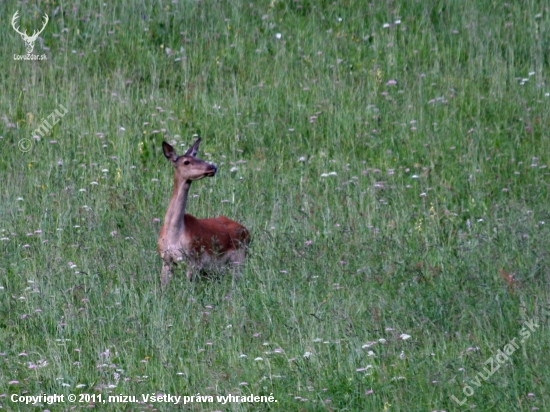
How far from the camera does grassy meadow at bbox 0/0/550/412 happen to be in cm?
598

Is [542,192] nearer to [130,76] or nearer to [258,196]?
[258,196]

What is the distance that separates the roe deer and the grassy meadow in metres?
0.22

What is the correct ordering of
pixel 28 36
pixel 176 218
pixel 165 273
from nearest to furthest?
1. pixel 165 273
2. pixel 176 218
3. pixel 28 36

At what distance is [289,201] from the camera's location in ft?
30.4

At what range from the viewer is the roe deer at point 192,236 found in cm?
796

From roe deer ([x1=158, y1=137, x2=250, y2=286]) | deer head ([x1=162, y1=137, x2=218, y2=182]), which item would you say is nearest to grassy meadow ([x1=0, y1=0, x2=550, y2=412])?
roe deer ([x1=158, y1=137, x2=250, y2=286])

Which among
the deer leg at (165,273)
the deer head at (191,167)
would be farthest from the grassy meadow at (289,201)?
the deer head at (191,167)

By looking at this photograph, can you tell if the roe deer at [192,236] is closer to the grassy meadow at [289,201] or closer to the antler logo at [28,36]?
the grassy meadow at [289,201]

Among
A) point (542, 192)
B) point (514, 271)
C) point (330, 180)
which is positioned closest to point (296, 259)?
point (514, 271)

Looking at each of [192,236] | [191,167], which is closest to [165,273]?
[192,236]

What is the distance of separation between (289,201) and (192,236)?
1449 mm

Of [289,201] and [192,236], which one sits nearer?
Result: [192,236]

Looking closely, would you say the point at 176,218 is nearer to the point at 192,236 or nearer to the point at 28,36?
the point at 192,236

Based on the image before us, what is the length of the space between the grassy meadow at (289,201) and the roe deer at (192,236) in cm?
22
